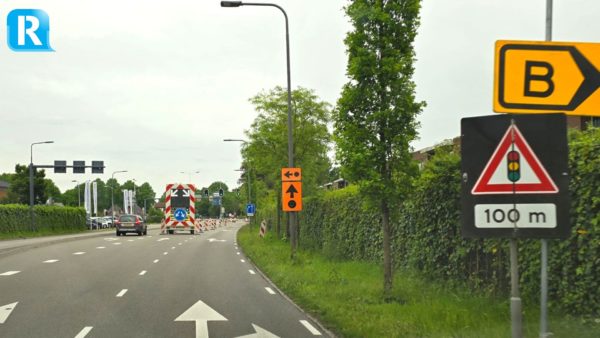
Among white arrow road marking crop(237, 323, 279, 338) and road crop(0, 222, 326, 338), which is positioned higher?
white arrow road marking crop(237, 323, 279, 338)

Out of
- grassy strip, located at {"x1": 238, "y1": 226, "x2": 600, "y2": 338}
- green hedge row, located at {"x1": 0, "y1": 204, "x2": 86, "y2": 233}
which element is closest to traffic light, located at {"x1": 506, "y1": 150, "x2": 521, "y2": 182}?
grassy strip, located at {"x1": 238, "y1": 226, "x2": 600, "y2": 338}

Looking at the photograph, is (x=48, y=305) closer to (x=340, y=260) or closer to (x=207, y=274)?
(x=207, y=274)

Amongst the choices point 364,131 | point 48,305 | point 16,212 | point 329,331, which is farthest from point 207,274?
point 16,212

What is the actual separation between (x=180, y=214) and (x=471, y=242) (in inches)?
1474

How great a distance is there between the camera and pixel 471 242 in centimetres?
1070

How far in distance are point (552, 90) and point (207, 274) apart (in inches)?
553

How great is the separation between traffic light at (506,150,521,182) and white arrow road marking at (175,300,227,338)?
5.48 meters

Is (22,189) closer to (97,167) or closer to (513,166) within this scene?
(97,167)

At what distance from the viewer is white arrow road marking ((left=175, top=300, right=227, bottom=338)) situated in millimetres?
9220

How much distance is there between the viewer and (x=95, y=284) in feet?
48.6

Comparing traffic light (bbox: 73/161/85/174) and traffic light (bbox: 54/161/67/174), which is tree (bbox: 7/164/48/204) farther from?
traffic light (bbox: 73/161/85/174)

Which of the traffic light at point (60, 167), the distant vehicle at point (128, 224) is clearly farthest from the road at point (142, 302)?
the traffic light at point (60, 167)

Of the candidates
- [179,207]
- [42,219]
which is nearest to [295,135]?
[179,207]

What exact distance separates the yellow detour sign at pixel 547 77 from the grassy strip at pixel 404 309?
3274 mm
